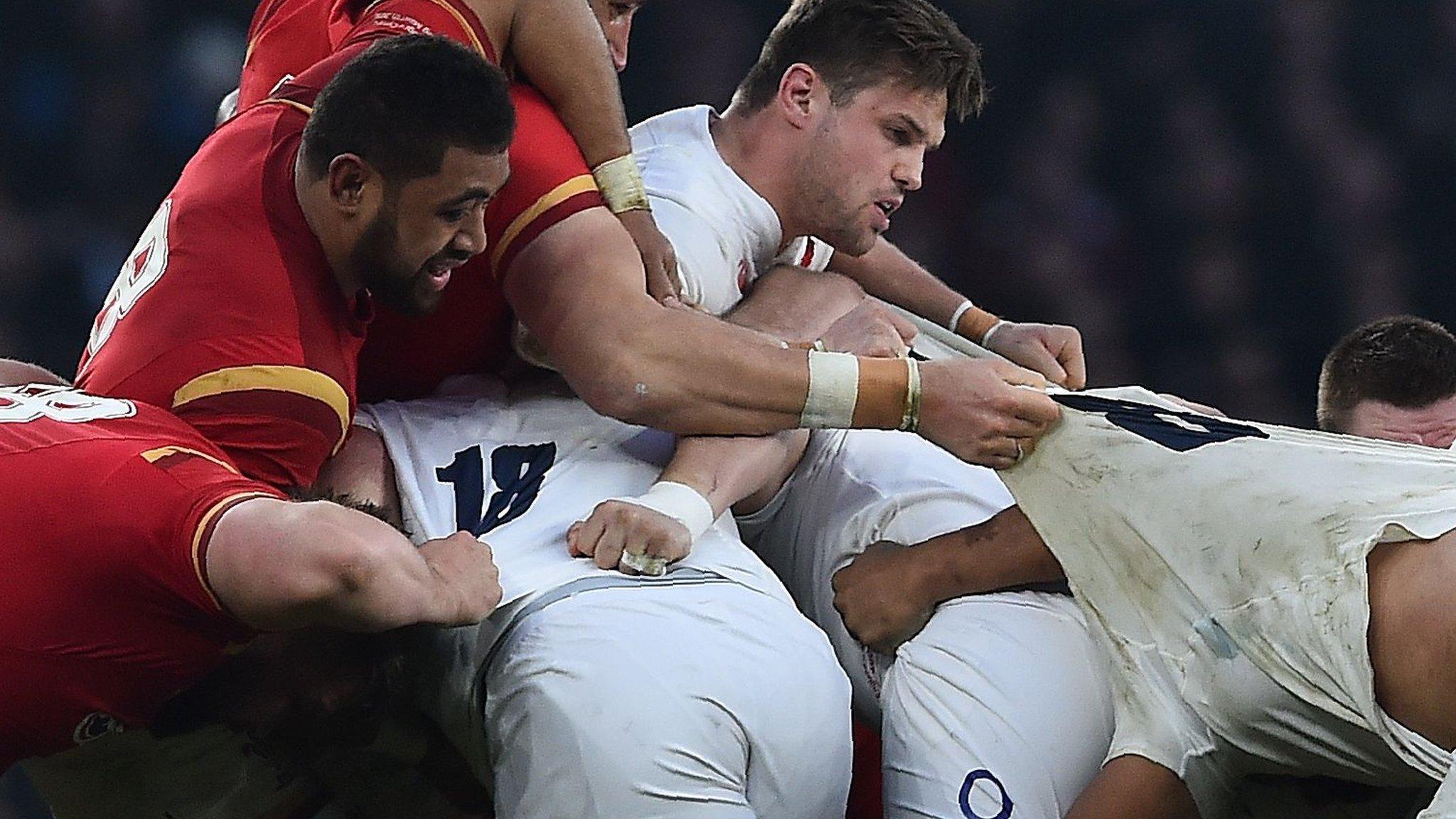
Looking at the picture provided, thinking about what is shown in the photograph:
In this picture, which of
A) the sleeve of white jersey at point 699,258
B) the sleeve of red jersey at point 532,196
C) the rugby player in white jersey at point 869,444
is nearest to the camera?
the rugby player in white jersey at point 869,444

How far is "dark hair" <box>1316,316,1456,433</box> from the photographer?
2.96m

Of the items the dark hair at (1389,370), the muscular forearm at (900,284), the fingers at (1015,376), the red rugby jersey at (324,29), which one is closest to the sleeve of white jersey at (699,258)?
the red rugby jersey at (324,29)

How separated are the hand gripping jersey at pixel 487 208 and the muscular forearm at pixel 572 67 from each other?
0.09ft

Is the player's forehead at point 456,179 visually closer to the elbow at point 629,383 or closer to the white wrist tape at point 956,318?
the elbow at point 629,383

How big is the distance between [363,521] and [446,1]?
986 millimetres

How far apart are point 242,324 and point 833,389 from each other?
30.3 inches

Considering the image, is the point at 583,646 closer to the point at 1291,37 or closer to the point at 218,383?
the point at 218,383

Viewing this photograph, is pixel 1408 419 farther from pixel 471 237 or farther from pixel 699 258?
pixel 471 237

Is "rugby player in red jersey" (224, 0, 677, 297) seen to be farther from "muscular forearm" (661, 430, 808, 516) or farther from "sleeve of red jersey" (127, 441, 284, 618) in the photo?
"sleeve of red jersey" (127, 441, 284, 618)

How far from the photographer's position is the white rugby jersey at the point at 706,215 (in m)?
2.68

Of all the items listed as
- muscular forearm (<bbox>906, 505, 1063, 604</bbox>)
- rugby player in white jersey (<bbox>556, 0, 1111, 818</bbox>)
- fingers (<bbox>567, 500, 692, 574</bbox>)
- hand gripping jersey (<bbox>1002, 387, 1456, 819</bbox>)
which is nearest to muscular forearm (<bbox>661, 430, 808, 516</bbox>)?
rugby player in white jersey (<bbox>556, 0, 1111, 818</bbox>)

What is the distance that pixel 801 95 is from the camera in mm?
2879

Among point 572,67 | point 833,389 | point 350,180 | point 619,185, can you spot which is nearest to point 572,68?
point 572,67

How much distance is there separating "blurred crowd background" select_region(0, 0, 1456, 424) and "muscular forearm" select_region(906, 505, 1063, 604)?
2482 mm
